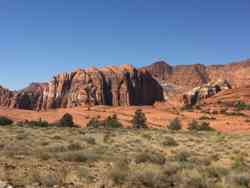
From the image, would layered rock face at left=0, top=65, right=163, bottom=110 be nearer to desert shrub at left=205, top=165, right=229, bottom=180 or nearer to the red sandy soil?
the red sandy soil

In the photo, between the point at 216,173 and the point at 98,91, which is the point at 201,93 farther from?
the point at 216,173

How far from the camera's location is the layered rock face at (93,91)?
10394cm

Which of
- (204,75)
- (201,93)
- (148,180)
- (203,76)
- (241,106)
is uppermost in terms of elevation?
(204,75)

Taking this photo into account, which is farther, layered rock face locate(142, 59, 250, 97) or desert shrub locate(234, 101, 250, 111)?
layered rock face locate(142, 59, 250, 97)

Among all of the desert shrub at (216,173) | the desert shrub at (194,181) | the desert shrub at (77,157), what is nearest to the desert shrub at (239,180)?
the desert shrub at (194,181)

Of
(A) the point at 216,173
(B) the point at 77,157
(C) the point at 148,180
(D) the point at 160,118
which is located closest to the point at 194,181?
(C) the point at 148,180

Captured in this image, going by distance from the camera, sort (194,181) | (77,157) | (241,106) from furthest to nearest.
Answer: (241,106), (77,157), (194,181)

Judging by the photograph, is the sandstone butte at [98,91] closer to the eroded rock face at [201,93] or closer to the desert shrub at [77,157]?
the eroded rock face at [201,93]

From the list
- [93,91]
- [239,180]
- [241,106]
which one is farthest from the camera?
[93,91]

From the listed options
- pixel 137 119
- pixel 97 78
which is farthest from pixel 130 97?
pixel 137 119

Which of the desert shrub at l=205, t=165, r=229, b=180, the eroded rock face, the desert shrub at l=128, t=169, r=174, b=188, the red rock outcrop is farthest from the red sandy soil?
the red rock outcrop

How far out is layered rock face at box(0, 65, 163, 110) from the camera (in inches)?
4092

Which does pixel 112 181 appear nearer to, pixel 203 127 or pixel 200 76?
pixel 203 127

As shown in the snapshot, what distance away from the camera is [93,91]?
10331 centimetres
